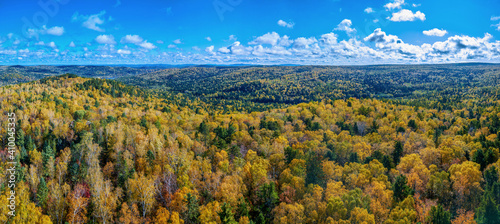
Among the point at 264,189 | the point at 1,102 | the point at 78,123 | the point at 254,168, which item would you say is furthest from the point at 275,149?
the point at 1,102

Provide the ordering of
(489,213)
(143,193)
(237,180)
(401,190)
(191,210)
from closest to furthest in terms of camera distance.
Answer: (489,213) < (191,210) < (143,193) < (401,190) < (237,180)

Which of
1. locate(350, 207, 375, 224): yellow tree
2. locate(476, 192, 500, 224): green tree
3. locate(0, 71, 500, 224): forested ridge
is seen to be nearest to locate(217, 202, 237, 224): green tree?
Answer: locate(0, 71, 500, 224): forested ridge

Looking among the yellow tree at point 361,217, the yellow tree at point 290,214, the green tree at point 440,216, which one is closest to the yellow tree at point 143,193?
the yellow tree at point 290,214

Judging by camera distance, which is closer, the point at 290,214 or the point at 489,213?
the point at 489,213

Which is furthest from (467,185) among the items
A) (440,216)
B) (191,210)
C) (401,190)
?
(191,210)

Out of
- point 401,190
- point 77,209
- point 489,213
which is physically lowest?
point 77,209

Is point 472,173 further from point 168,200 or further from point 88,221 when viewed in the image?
point 88,221

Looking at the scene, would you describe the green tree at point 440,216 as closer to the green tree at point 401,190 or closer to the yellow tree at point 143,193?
the green tree at point 401,190

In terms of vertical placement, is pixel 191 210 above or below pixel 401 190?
below

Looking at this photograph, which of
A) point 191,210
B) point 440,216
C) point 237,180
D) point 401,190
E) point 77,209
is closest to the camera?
point 440,216

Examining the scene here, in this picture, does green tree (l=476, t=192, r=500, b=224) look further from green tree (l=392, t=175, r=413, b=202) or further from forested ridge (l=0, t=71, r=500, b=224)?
green tree (l=392, t=175, r=413, b=202)

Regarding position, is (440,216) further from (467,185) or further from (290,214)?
(290,214)
